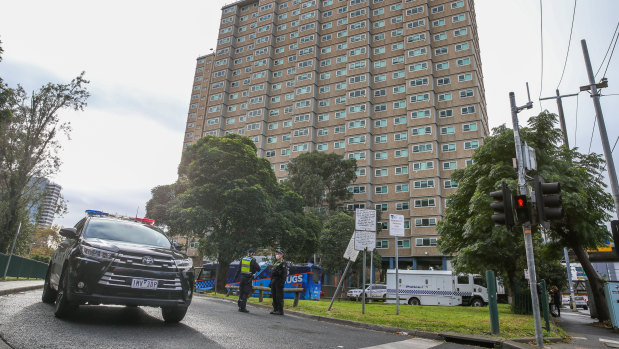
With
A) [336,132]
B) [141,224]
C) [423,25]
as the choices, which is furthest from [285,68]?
[141,224]

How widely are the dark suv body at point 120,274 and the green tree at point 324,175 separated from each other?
144 ft

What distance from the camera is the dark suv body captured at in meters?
5.46

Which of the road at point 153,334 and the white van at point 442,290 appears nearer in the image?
the road at point 153,334

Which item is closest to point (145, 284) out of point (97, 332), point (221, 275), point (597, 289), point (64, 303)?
point (97, 332)

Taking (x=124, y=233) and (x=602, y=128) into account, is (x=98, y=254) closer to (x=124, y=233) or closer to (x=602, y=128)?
(x=124, y=233)

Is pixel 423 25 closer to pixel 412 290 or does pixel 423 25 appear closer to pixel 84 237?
pixel 412 290

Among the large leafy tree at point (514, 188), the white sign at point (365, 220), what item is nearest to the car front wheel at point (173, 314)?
the white sign at point (365, 220)

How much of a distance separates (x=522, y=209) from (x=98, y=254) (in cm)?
752

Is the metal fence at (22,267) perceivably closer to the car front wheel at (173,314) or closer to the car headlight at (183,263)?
the car front wheel at (173,314)

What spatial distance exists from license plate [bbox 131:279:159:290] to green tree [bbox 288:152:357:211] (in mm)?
44458

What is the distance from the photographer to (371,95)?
204ft

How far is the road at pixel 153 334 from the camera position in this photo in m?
4.59

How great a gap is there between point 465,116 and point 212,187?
139ft

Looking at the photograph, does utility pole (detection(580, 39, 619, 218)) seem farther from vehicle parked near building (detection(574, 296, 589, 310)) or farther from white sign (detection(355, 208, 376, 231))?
vehicle parked near building (detection(574, 296, 589, 310))
